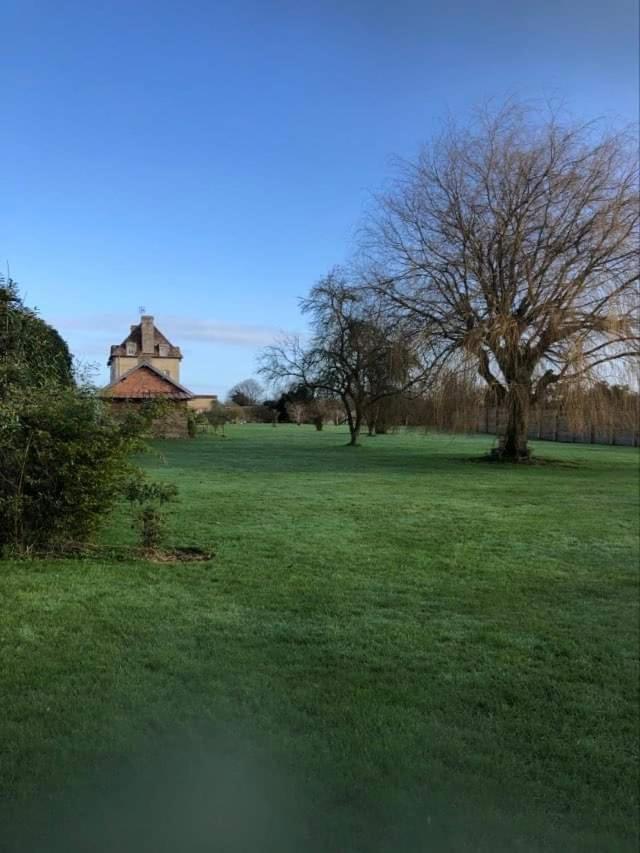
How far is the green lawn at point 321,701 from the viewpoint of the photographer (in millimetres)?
3014

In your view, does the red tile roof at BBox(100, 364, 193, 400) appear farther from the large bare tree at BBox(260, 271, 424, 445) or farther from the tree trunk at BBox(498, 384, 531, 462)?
the tree trunk at BBox(498, 384, 531, 462)

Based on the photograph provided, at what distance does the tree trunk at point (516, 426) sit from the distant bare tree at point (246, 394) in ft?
226

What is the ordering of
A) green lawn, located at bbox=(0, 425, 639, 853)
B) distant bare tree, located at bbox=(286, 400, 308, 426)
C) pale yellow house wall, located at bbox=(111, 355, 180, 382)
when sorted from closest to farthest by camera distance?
green lawn, located at bbox=(0, 425, 639, 853)
pale yellow house wall, located at bbox=(111, 355, 180, 382)
distant bare tree, located at bbox=(286, 400, 308, 426)

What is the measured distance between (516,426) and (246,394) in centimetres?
7226

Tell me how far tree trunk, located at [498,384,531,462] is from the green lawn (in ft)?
45.2

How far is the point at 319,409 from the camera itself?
2290 inches

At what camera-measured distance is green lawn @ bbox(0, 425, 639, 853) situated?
3.01 meters

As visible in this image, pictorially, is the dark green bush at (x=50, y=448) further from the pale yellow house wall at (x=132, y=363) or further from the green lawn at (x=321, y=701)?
the pale yellow house wall at (x=132, y=363)

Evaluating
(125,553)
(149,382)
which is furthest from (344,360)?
(125,553)

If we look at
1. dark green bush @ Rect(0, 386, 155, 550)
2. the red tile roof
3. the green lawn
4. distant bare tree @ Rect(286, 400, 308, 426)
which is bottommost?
the green lawn

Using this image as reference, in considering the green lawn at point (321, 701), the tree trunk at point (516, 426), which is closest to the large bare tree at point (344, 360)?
the tree trunk at point (516, 426)

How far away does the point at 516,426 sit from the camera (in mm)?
24578

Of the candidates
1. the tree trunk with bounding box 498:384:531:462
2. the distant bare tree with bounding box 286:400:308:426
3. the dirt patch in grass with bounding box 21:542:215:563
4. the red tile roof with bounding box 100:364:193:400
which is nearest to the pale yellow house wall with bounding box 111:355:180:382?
the red tile roof with bounding box 100:364:193:400

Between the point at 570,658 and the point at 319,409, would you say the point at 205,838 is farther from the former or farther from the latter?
the point at 319,409
